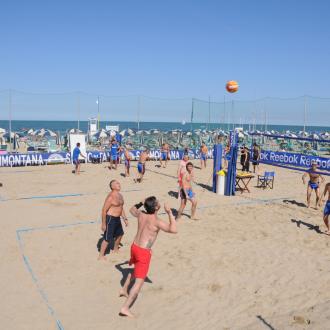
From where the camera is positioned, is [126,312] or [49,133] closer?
[126,312]

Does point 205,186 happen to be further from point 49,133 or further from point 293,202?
point 49,133

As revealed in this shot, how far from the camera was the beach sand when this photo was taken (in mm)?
4410

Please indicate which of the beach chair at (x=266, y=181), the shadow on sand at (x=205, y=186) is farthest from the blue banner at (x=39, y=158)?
the beach chair at (x=266, y=181)

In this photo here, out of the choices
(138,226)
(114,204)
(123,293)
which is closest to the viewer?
(138,226)

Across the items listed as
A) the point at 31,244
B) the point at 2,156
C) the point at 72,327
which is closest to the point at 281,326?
the point at 72,327

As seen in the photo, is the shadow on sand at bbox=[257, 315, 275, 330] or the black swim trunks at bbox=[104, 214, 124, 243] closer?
the shadow on sand at bbox=[257, 315, 275, 330]

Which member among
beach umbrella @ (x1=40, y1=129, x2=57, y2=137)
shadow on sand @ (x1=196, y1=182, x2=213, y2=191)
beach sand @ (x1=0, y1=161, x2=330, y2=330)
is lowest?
beach sand @ (x1=0, y1=161, x2=330, y2=330)

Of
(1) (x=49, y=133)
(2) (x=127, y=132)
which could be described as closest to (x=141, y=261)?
(2) (x=127, y=132)

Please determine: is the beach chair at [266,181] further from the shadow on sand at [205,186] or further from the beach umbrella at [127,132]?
the beach umbrella at [127,132]

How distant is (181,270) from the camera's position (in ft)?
19.0

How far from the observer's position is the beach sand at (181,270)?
14.5 ft

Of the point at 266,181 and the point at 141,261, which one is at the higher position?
the point at 141,261

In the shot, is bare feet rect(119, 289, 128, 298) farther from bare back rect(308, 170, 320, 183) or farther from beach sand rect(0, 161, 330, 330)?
bare back rect(308, 170, 320, 183)

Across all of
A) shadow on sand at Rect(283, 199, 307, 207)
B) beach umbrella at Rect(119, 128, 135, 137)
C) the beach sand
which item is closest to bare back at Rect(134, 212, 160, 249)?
the beach sand
